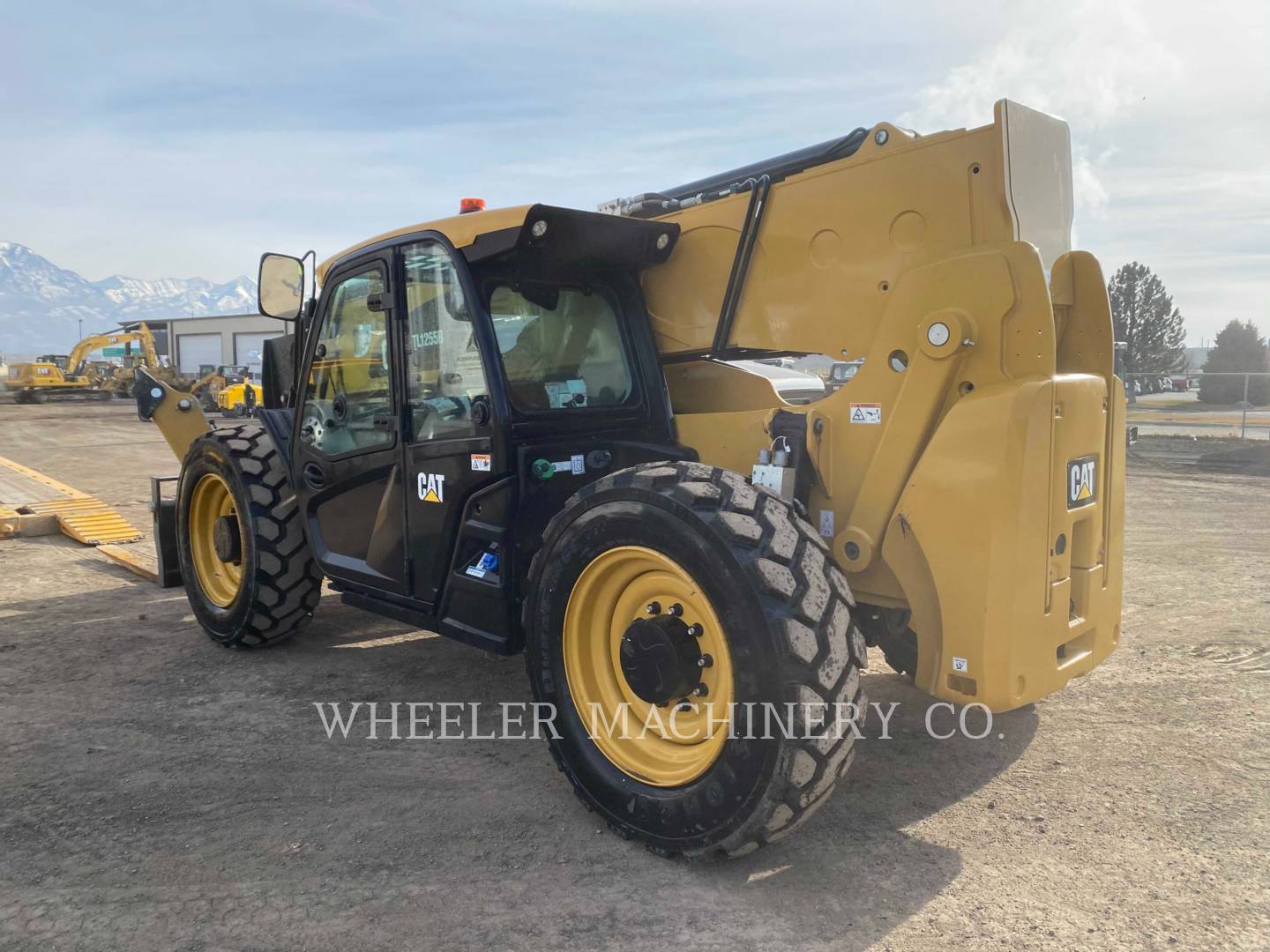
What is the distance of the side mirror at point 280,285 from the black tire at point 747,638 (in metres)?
2.78

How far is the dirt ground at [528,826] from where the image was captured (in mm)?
2713

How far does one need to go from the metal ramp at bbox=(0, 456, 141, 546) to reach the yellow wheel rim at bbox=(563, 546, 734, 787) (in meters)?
6.49

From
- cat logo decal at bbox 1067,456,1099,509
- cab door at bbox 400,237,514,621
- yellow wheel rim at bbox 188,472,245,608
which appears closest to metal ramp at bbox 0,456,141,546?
yellow wheel rim at bbox 188,472,245,608

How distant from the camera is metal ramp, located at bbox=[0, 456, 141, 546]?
8.40m

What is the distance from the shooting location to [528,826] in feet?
10.8

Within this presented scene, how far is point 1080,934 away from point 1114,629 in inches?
49.2

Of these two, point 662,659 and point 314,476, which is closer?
point 662,659

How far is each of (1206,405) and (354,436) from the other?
111ft

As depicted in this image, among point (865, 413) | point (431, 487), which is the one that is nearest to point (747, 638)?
point (865, 413)

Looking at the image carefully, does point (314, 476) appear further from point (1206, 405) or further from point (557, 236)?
point (1206, 405)

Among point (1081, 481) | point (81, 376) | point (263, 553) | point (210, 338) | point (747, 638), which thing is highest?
point (210, 338)

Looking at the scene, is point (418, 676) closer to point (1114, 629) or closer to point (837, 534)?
point (837, 534)

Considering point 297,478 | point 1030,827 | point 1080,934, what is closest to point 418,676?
point 297,478

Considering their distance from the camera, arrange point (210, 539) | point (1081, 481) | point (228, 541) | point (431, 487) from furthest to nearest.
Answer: point (210, 539) < point (228, 541) < point (431, 487) < point (1081, 481)
